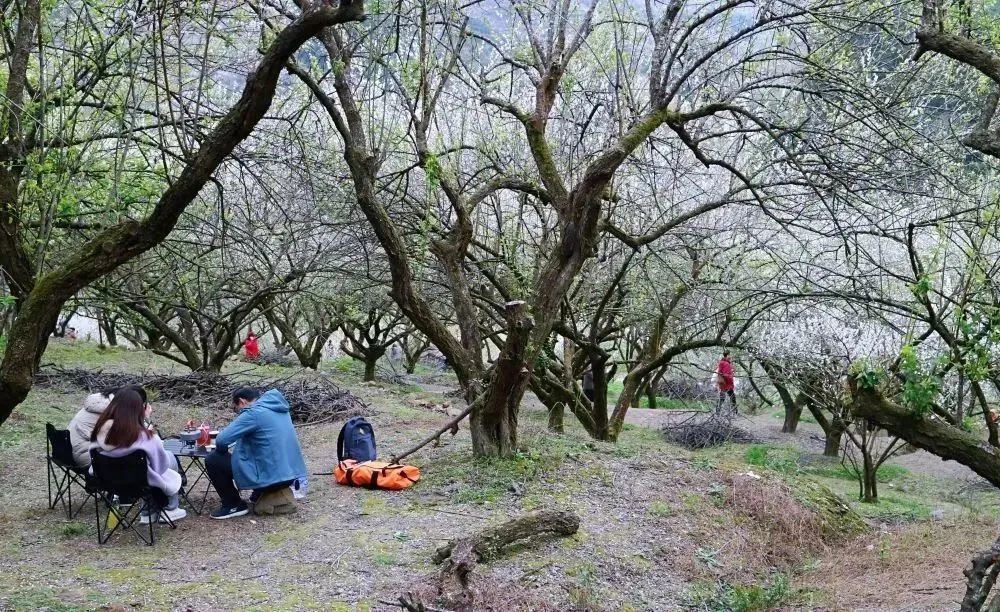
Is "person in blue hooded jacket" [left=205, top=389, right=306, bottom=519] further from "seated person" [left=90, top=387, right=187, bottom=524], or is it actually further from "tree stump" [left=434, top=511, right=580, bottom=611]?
"tree stump" [left=434, top=511, right=580, bottom=611]

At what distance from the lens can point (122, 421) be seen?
5.79 m

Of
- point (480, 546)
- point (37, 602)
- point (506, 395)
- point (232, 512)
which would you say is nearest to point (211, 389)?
point (232, 512)

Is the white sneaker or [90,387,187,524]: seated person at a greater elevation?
[90,387,187,524]: seated person

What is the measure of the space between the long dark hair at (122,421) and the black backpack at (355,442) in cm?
273

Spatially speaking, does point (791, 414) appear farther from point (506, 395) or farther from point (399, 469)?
point (399, 469)

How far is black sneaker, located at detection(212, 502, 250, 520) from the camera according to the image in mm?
6596

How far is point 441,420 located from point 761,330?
549cm

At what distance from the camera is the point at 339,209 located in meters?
10.4

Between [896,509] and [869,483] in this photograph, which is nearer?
[896,509]

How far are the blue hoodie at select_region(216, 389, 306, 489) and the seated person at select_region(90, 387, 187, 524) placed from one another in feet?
1.64

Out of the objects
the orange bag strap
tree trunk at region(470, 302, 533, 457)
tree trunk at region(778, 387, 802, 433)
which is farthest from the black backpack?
tree trunk at region(778, 387, 802, 433)

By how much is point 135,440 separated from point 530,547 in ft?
9.85

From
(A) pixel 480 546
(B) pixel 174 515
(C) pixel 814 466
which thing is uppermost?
(C) pixel 814 466

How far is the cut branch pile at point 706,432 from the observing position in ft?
49.3
